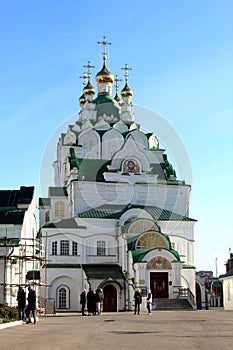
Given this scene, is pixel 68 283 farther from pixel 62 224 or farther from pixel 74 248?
pixel 62 224

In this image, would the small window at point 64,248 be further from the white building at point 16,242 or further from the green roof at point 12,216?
the green roof at point 12,216

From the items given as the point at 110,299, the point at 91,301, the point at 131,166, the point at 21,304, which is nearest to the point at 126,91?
the point at 131,166

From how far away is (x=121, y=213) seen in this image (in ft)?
160

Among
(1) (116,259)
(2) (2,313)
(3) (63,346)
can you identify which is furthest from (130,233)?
(3) (63,346)

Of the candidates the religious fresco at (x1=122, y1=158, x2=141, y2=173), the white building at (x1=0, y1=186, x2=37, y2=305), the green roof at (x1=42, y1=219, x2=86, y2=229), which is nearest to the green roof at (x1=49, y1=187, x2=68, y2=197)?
the religious fresco at (x1=122, y1=158, x2=141, y2=173)

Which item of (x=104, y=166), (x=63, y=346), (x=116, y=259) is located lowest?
(x=63, y=346)

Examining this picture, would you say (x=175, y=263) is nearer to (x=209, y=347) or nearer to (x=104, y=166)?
(x=104, y=166)

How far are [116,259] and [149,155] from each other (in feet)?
41.4

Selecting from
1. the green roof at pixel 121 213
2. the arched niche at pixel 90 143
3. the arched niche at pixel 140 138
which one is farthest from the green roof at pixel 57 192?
the arched niche at pixel 140 138

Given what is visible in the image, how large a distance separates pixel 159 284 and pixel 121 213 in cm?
802

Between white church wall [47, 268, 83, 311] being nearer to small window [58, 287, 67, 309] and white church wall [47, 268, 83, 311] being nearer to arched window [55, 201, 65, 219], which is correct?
small window [58, 287, 67, 309]

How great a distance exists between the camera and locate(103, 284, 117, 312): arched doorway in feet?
141

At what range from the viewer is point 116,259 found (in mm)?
47188

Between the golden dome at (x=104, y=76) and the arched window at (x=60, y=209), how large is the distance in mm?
14957
